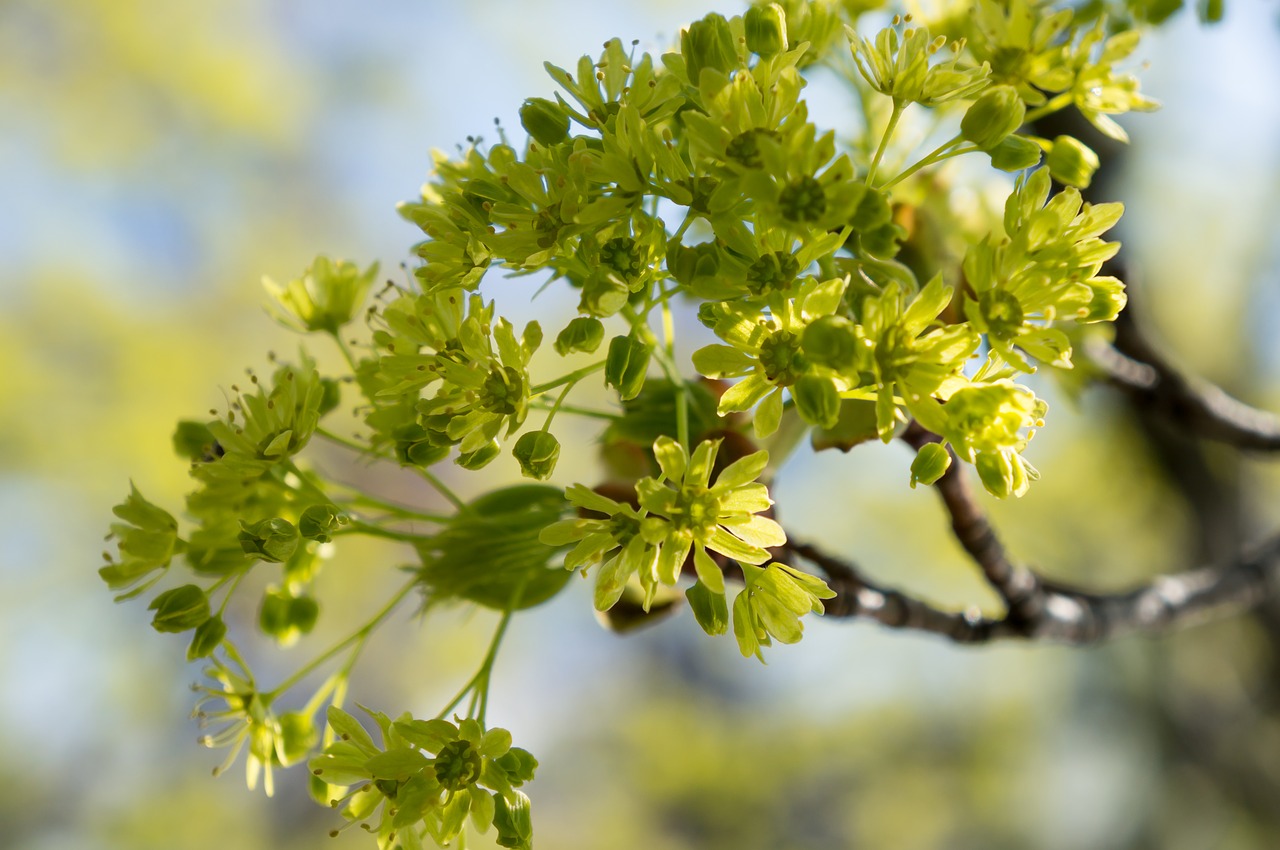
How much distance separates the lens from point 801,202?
0.54 metres

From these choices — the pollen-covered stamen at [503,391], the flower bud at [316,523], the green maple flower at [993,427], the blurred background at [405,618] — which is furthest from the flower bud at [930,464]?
the blurred background at [405,618]

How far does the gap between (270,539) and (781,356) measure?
0.37m

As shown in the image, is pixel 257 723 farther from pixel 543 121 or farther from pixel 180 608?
pixel 543 121

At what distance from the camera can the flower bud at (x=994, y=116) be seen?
2.07ft

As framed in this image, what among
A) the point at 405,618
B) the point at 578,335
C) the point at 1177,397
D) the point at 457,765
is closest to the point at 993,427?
the point at 578,335

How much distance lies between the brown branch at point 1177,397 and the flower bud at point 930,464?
0.76 meters

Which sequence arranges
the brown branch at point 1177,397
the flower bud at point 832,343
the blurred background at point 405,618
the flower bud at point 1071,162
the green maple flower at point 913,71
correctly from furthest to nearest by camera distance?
the blurred background at point 405,618 < the brown branch at point 1177,397 < the flower bud at point 1071,162 < the green maple flower at point 913,71 < the flower bud at point 832,343

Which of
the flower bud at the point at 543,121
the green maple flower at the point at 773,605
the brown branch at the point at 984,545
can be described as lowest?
the brown branch at the point at 984,545

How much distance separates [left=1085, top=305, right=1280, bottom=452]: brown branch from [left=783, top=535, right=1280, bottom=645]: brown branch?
7.0 inches

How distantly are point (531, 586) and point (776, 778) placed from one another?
5284 mm

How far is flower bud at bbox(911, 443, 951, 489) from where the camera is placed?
23.9 inches

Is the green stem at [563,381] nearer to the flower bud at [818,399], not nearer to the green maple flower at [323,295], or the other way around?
the flower bud at [818,399]

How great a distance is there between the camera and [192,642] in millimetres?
750

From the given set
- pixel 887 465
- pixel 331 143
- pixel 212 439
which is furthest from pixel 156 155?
pixel 212 439
